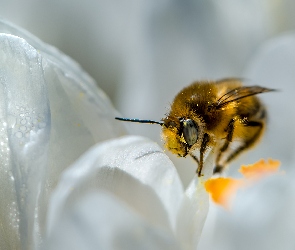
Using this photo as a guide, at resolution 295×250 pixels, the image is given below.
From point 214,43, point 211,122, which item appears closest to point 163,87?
point 214,43

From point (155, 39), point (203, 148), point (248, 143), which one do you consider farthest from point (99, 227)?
point (155, 39)

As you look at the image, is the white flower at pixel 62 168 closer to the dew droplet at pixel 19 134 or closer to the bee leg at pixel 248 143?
the dew droplet at pixel 19 134

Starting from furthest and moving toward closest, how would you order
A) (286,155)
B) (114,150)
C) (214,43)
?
(214,43)
(286,155)
(114,150)

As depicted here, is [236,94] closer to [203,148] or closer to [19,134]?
[203,148]

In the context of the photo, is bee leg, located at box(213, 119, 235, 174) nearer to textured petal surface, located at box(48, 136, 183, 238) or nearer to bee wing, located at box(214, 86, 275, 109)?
bee wing, located at box(214, 86, 275, 109)

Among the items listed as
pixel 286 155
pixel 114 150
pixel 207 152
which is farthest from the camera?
pixel 286 155

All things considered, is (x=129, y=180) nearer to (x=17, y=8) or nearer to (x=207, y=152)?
(x=207, y=152)

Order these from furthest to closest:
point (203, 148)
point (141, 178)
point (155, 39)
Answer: point (155, 39) < point (203, 148) < point (141, 178)
